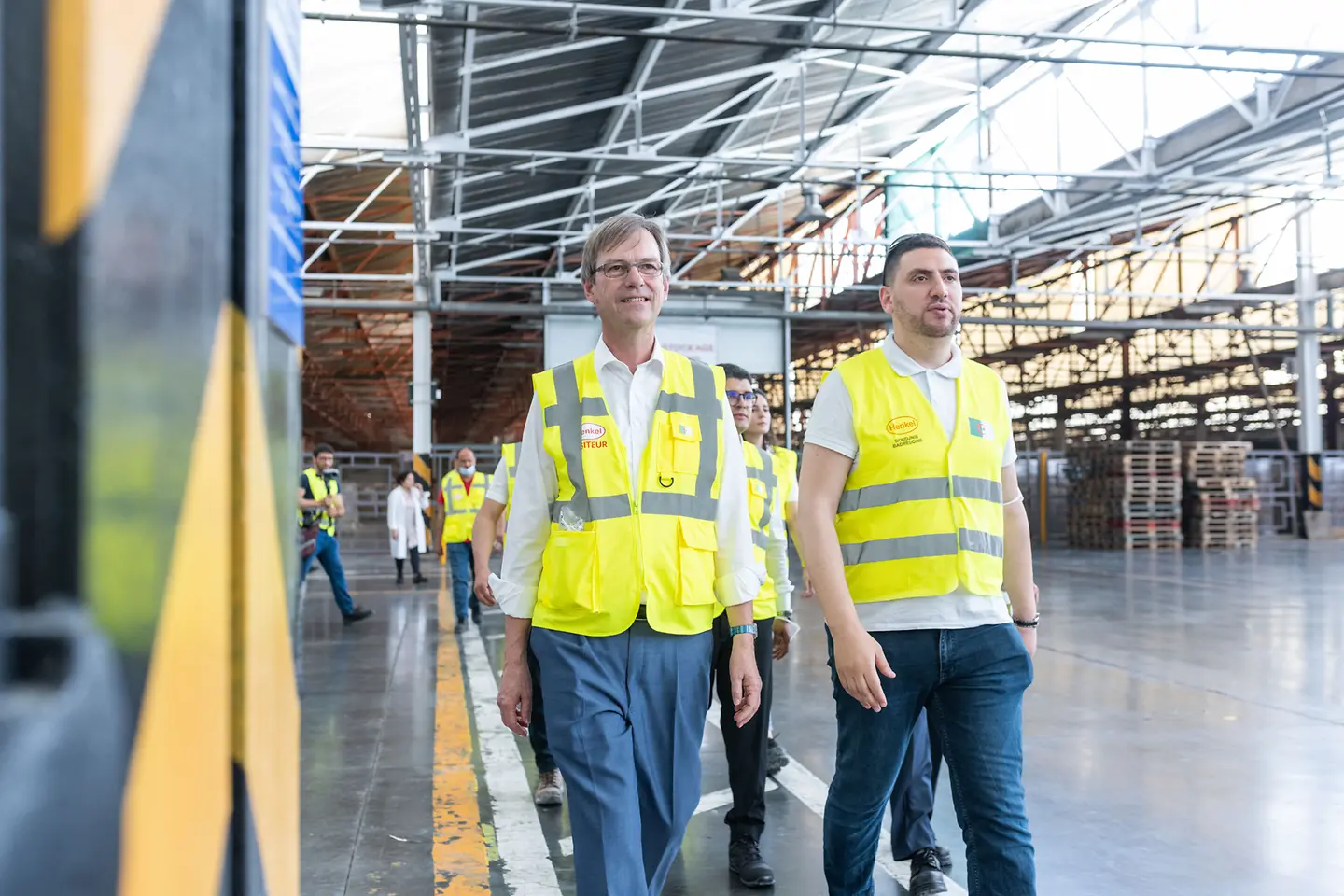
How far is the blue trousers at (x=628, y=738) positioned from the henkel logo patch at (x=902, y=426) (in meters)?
0.87

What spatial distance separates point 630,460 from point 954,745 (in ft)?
3.90

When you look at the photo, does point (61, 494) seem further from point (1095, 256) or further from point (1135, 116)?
point (1095, 256)

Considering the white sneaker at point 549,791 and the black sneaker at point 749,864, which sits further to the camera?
the white sneaker at point 549,791

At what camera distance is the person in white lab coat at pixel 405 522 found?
15367 mm

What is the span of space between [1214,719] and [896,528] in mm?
4501

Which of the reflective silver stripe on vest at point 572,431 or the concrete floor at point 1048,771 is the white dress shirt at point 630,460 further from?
the concrete floor at point 1048,771

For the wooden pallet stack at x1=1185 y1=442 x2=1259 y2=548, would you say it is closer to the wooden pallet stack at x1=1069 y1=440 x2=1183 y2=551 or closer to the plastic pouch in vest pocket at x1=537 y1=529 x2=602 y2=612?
the wooden pallet stack at x1=1069 y1=440 x2=1183 y2=551

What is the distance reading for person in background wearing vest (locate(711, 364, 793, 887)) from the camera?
4.12 metres

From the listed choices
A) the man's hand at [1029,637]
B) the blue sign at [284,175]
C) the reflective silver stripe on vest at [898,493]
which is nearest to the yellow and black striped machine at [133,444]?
the blue sign at [284,175]

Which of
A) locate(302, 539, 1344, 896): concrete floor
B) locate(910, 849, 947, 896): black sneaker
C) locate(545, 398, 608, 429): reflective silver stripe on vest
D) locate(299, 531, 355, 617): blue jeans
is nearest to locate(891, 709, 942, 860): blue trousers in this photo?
locate(910, 849, 947, 896): black sneaker

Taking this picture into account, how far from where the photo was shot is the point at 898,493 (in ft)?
9.96

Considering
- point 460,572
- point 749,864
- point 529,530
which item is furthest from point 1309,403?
point 529,530

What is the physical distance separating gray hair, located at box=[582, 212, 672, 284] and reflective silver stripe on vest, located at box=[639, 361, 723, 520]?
30cm

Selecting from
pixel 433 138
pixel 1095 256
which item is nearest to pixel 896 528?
pixel 433 138
